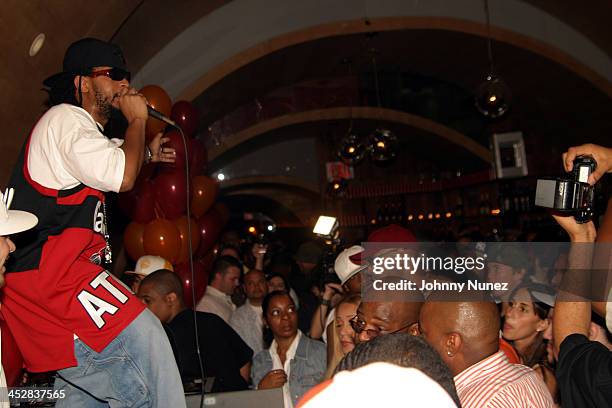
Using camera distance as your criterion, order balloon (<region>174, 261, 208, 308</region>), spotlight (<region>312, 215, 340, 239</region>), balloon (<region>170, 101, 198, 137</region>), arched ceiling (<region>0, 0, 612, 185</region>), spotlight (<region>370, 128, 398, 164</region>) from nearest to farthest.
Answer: arched ceiling (<region>0, 0, 612, 185</region>) < spotlight (<region>312, 215, 340, 239</region>) < balloon (<region>174, 261, 208, 308</region>) < balloon (<region>170, 101, 198, 137</region>) < spotlight (<region>370, 128, 398, 164</region>)

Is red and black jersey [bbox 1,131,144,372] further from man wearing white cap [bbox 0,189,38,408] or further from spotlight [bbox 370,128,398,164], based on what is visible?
spotlight [bbox 370,128,398,164]

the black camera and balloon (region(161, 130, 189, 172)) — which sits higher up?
balloon (region(161, 130, 189, 172))

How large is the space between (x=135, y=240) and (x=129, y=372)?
3.09m

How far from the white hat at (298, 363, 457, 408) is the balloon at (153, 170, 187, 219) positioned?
426 centimetres

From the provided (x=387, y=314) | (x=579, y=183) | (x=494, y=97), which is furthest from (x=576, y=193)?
(x=494, y=97)

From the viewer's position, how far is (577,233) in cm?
179

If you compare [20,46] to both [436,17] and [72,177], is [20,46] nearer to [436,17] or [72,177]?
[72,177]

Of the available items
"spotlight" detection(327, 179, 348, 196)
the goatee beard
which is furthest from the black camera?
"spotlight" detection(327, 179, 348, 196)

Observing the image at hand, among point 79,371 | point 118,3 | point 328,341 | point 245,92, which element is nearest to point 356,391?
point 79,371

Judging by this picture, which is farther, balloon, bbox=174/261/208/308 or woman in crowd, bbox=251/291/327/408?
balloon, bbox=174/261/208/308

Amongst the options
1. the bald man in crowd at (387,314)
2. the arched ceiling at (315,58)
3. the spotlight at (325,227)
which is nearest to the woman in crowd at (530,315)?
the bald man in crowd at (387,314)

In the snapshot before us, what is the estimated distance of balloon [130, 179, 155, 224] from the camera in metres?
4.86

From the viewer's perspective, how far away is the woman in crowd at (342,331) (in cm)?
293

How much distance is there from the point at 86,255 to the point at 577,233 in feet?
4.65
